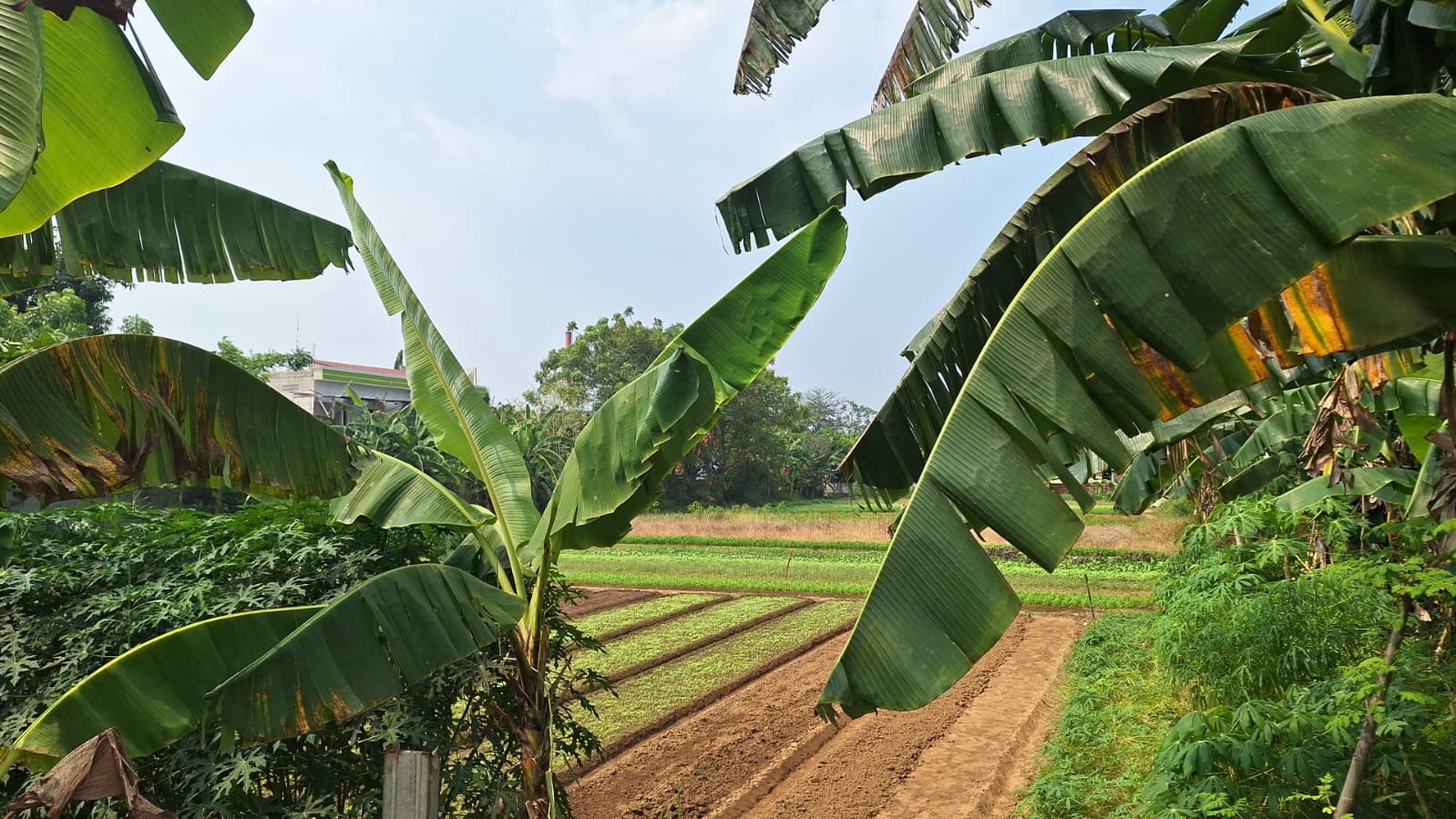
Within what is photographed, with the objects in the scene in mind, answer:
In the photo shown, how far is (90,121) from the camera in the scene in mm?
2963

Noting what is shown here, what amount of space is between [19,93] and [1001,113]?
3.28 m

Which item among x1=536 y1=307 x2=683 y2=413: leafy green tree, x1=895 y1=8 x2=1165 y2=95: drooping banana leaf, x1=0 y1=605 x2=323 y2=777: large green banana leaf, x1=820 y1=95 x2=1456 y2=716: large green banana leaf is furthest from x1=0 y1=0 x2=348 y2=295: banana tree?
x1=536 y1=307 x2=683 y2=413: leafy green tree

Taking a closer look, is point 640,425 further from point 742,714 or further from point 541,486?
point 541,486

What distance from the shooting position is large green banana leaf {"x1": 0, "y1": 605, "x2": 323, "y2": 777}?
116 inches

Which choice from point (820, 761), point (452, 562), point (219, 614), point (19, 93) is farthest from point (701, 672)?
point (19, 93)

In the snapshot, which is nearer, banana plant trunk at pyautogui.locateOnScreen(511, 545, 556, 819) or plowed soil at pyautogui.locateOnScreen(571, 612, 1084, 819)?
banana plant trunk at pyautogui.locateOnScreen(511, 545, 556, 819)

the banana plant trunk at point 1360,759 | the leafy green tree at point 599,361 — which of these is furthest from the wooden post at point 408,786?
the leafy green tree at point 599,361

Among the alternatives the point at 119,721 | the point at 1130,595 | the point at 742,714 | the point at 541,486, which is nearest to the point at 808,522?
the point at 541,486

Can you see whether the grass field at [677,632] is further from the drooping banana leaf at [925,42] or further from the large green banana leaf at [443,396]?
the drooping banana leaf at [925,42]

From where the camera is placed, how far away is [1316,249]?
2359 millimetres

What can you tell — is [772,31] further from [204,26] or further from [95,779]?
[95,779]

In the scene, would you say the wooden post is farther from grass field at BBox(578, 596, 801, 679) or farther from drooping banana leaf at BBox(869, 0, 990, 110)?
grass field at BBox(578, 596, 801, 679)

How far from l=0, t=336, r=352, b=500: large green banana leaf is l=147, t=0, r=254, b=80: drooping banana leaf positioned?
113cm

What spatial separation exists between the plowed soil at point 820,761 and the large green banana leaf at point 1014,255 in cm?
358
